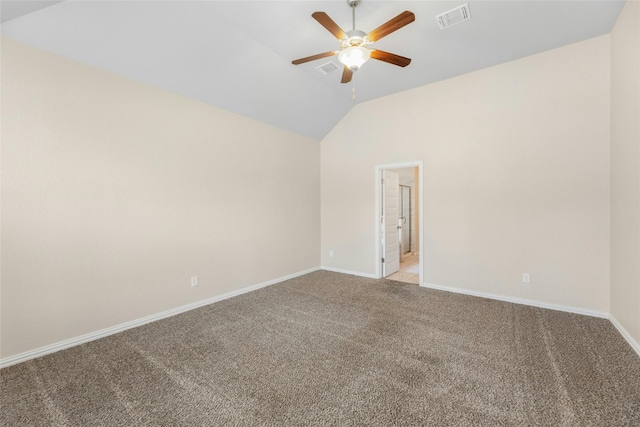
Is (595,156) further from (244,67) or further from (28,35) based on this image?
(28,35)

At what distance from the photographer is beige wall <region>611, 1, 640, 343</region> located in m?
2.34

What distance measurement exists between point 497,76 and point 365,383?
4168 mm

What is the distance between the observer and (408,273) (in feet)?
17.1

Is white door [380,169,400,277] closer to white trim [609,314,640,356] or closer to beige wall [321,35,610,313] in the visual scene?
beige wall [321,35,610,313]

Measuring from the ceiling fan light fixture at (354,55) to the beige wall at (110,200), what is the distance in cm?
221

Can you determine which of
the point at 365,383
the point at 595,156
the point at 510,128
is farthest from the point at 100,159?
the point at 595,156

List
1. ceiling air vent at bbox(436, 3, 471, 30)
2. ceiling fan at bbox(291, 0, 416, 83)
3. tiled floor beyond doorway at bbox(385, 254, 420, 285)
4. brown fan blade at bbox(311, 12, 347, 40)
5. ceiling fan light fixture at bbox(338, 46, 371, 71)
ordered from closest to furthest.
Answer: brown fan blade at bbox(311, 12, 347, 40)
ceiling fan at bbox(291, 0, 416, 83)
ceiling fan light fixture at bbox(338, 46, 371, 71)
ceiling air vent at bbox(436, 3, 471, 30)
tiled floor beyond doorway at bbox(385, 254, 420, 285)

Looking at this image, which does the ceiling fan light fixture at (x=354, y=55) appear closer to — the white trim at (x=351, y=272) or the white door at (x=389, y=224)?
the white door at (x=389, y=224)

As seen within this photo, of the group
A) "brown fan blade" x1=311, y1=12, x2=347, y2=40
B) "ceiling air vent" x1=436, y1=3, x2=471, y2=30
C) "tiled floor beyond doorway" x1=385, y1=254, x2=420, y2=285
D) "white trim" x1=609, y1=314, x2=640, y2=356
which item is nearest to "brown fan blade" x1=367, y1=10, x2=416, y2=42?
"brown fan blade" x1=311, y1=12, x2=347, y2=40

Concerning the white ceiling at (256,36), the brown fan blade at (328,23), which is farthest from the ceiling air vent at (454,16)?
the brown fan blade at (328,23)

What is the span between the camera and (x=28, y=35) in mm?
2250

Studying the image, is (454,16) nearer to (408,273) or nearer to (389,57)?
(389,57)

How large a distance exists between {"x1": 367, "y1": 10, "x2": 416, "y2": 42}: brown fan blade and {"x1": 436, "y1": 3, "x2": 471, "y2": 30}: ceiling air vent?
3.18ft

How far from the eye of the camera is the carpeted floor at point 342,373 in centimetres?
166
